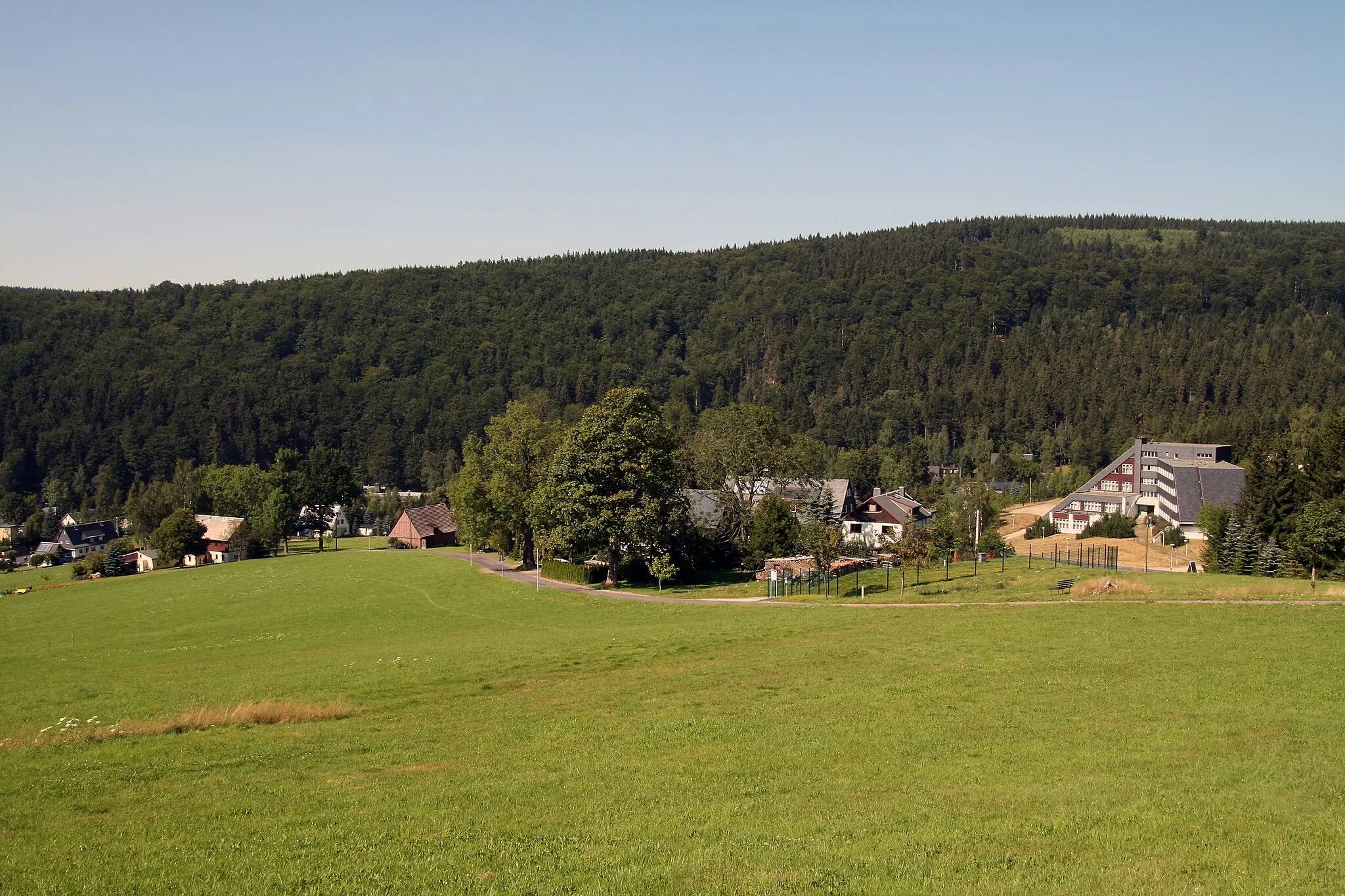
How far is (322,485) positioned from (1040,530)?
73249 millimetres

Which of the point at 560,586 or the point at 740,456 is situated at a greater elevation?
the point at 740,456

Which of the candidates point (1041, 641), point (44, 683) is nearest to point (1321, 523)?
point (1041, 641)

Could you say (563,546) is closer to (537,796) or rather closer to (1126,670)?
(1126,670)

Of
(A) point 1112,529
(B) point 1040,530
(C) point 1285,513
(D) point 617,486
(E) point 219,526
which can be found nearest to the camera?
(C) point 1285,513

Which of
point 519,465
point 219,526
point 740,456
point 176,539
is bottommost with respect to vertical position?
point 176,539

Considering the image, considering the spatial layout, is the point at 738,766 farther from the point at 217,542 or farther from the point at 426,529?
the point at 217,542

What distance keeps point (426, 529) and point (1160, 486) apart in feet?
243

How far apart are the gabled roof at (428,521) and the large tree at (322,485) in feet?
38.3

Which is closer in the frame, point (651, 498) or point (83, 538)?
point (651, 498)

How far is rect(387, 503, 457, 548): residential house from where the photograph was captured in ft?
317

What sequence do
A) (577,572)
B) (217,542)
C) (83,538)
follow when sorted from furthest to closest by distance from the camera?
(83,538) < (217,542) < (577,572)

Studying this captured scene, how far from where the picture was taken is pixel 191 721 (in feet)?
72.9

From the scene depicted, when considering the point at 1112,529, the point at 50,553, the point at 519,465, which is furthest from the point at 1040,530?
the point at 50,553

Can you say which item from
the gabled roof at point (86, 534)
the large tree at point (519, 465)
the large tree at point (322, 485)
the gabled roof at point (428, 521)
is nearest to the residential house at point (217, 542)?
the large tree at point (322, 485)
